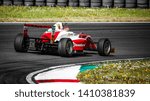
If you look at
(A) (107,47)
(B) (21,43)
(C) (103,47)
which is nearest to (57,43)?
(B) (21,43)

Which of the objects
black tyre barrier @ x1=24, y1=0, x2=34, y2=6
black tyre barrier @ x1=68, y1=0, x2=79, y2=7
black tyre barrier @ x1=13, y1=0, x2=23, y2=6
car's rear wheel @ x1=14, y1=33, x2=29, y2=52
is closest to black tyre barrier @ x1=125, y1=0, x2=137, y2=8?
black tyre barrier @ x1=68, y1=0, x2=79, y2=7

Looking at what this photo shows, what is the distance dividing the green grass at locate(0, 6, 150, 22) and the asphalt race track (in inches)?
11.0

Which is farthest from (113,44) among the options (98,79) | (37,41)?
(98,79)

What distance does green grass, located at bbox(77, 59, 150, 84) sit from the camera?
1559 centimetres

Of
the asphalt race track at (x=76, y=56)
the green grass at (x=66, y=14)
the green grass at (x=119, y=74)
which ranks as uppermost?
the green grass at (x=66, y=14)

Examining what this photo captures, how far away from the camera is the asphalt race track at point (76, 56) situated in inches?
637

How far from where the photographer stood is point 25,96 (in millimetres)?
15547

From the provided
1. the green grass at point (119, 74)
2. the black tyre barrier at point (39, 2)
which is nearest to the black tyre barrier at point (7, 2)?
the black tyre barrier at point (39, 2)

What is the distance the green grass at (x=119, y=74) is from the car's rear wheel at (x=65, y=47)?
3.72 ft

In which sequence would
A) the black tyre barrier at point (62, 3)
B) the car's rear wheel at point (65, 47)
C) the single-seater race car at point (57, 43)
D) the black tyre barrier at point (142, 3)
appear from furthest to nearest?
the black tyre barrier at point (62, 3), the black tyre barrier at point (142, 3), the single-seater race car at point (57, 43), the car's rear wheel at point (65, 47)

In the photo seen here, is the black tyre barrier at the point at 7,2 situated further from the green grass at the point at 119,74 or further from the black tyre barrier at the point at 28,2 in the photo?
the green grass at the point at 119,74

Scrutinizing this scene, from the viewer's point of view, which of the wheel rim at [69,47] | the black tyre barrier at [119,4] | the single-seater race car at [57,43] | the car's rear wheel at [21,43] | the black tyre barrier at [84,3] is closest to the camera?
the wheel rim at [69,47]

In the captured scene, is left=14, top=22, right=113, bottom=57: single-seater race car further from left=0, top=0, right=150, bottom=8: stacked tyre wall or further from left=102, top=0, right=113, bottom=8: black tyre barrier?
left=102, top=0, right=113, bottom=8: black tyre barrier

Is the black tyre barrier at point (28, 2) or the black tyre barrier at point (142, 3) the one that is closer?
the black tyre barrier at point (142, 3)
